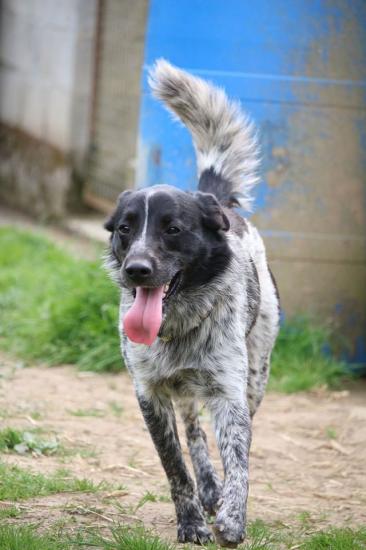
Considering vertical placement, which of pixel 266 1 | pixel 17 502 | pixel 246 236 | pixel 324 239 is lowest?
pixel 17 502

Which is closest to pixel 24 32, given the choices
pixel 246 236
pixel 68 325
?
pixel 68 325

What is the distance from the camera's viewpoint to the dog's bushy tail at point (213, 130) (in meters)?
5.17

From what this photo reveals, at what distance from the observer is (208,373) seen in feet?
13.7

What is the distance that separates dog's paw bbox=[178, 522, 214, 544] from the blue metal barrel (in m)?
2.93

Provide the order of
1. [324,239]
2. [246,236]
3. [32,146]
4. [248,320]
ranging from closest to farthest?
[248,320]
[246,236]
[324,239]
[32,146]

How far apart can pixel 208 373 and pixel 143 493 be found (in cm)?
84

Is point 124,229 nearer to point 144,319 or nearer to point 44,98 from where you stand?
point 144,319

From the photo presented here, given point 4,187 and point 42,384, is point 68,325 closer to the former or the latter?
point 42,384

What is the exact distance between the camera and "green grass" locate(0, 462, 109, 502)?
437 centimetres

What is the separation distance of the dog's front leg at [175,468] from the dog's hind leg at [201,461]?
17cm

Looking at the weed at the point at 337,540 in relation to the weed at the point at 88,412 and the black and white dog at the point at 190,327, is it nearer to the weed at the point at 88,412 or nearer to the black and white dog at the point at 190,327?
the black and white dog at the point at 190,327

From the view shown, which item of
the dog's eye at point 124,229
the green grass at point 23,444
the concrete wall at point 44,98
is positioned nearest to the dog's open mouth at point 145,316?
the dog's eye at point 124,229

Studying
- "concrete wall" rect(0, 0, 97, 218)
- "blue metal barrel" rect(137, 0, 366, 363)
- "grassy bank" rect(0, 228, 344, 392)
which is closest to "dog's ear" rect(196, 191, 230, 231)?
"blue metal barrel" rect(137, 0, 366, 363)

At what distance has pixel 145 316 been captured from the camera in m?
3.99
